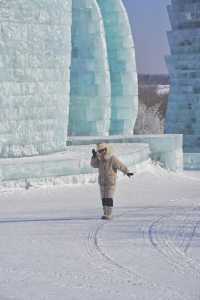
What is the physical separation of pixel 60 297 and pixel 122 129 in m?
18.3

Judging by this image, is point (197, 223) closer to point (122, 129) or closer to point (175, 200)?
point (175, 200)

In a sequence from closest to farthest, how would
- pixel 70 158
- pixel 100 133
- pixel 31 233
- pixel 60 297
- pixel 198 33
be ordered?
pixel 60 297 → pixel 31 233 → pixel 70 158 → pixel 100 133 → pixel 198 33

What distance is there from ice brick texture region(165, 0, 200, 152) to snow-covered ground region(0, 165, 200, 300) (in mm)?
12892

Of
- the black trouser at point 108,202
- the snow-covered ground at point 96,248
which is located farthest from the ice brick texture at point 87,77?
the black trouser at point 108,202

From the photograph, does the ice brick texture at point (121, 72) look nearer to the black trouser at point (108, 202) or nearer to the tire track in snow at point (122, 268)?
the black trouser at point (108, 202)

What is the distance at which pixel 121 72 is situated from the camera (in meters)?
23.1

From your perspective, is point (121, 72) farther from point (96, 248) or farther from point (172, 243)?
point (96, 248)

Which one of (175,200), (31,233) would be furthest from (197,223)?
(175,200)

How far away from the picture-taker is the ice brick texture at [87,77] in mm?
19344

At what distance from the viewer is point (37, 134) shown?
41.9ft

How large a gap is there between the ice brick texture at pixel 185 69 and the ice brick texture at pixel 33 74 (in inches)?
399

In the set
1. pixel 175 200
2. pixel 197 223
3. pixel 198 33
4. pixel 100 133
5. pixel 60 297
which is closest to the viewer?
pixel 60 297

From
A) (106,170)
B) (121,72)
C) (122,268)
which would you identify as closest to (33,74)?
(106,170)

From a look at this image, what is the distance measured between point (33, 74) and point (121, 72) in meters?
11.0
